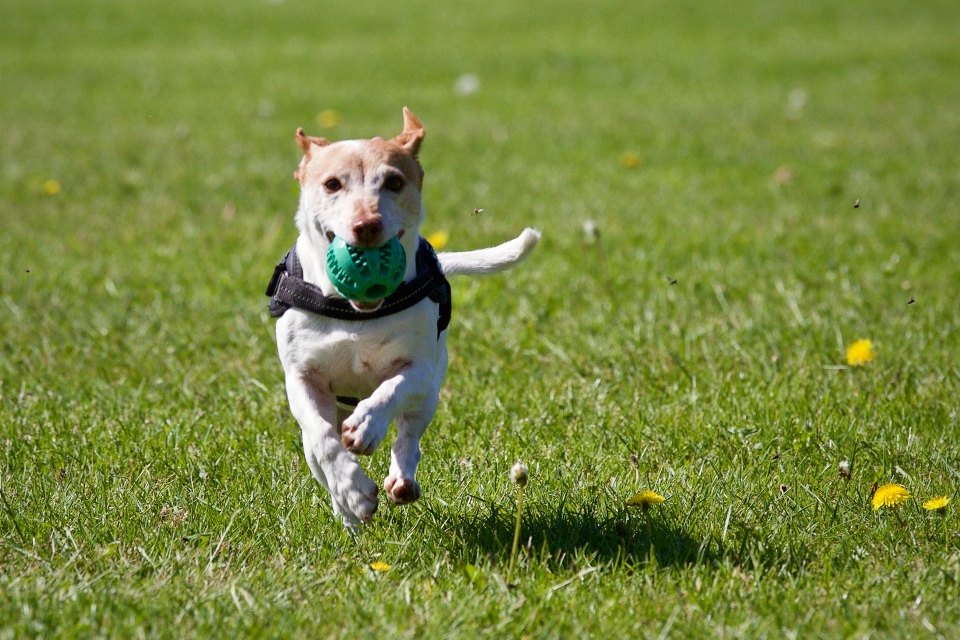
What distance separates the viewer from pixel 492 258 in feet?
11.0

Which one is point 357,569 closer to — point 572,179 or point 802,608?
point 802,608

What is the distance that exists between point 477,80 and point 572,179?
5.16 meters

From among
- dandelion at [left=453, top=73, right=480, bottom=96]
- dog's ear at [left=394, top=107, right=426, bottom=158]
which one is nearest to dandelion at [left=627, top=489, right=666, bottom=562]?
dog's ear at [left=394, top=107, right=426, bottom=158]

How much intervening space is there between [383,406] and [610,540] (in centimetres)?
75

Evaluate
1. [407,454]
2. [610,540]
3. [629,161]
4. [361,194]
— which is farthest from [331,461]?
[629,161]

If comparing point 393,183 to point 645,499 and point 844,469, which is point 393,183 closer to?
point 645,499

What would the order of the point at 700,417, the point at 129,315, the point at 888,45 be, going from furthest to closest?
the point at 888,45, the point at 129,315, the point at 700,417

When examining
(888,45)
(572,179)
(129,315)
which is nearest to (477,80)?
(572,179)

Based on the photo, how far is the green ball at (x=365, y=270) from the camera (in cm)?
265

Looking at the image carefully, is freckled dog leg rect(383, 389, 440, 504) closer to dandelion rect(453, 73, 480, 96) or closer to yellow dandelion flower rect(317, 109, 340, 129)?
yellow dandelion flower rect(317, 109, 340, 129)

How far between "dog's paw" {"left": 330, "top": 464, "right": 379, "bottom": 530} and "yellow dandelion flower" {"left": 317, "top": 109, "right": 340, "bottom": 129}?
23.6ft

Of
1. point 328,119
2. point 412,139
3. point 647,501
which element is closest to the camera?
point 647,501

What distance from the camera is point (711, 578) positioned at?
276 centimetres

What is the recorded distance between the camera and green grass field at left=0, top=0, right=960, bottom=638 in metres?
2.65
